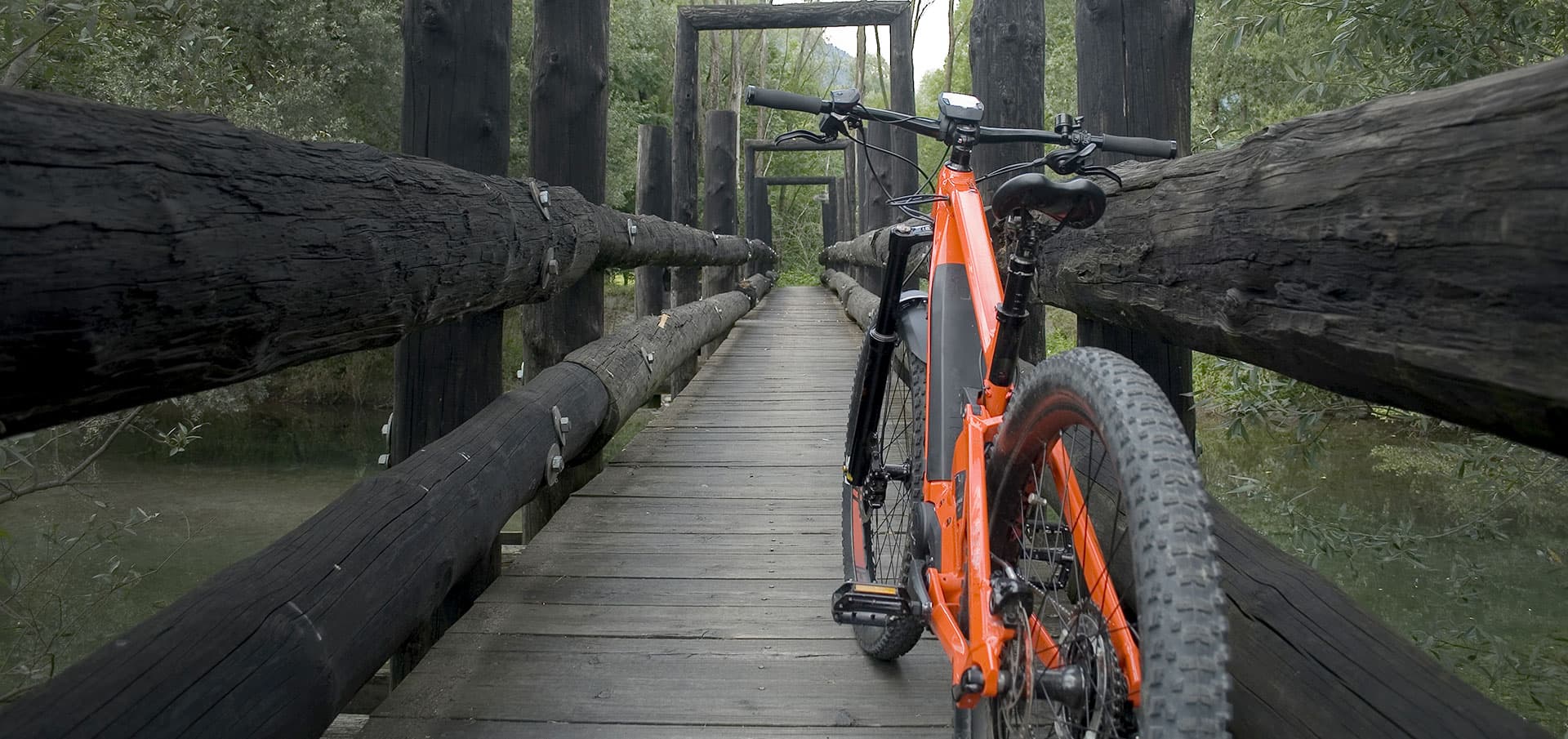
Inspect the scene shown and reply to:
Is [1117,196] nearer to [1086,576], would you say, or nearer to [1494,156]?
[1086,576]

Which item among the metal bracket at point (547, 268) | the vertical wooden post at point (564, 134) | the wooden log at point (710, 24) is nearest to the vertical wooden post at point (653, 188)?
the wooden log at point (710, 24)

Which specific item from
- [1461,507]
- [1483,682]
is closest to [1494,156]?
[1483,682]

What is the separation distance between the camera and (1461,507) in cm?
576

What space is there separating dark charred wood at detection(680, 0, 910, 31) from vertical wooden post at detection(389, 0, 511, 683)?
934cm

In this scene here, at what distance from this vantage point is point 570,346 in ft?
14.0

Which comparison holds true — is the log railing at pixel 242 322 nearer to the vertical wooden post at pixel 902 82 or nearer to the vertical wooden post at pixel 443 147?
the vertical wooden post at pixel 443 147

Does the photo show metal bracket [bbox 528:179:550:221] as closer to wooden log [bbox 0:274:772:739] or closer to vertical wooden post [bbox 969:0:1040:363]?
wooden log [bbox 0:274:772:739]

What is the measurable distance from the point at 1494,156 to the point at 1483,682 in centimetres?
354

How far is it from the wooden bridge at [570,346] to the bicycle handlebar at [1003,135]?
0.29 ft

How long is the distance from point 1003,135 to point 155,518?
5.40 meters

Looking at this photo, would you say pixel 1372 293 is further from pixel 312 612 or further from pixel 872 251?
pixel 872 251

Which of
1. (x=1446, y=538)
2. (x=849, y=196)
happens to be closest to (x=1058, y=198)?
(x=1446, y=538)

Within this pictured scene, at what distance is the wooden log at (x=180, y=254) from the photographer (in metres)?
0.99

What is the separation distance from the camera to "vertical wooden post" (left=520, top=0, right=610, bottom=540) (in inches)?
157
